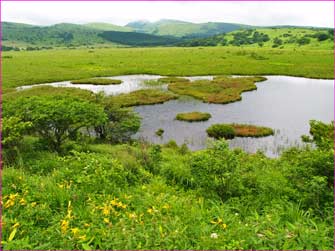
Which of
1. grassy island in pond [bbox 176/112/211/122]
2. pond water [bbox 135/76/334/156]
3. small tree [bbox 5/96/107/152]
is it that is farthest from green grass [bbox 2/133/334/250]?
grassy island in pond [bbox 176/112/211/122]

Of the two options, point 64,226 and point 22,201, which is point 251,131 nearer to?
point 22,201

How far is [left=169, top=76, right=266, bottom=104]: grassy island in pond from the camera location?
36.4 meters

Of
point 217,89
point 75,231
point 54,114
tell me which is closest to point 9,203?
point 75,231

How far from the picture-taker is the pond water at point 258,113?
898 inches

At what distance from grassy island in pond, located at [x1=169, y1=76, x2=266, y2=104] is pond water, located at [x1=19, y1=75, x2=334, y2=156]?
46.6 inches

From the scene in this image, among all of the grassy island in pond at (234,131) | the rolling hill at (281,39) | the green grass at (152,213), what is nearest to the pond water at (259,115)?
the grassy island in pond at (234,131)

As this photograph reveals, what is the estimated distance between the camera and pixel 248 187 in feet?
28.7

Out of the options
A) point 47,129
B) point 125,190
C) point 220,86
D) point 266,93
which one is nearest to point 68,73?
point 220,86

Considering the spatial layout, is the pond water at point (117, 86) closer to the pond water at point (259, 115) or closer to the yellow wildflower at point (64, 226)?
the pond water at point (259, 115)

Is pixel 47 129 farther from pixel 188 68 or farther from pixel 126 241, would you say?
pixel 188 68

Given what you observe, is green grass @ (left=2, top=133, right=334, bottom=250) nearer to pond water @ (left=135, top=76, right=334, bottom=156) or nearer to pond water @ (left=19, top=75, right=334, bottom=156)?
pond water @ (left=135, top=76, right=334, bottom=156)

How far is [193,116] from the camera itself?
2866 centimetres

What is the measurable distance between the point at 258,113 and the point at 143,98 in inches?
509

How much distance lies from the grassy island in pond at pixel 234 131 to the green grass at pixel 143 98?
38.4 feet
